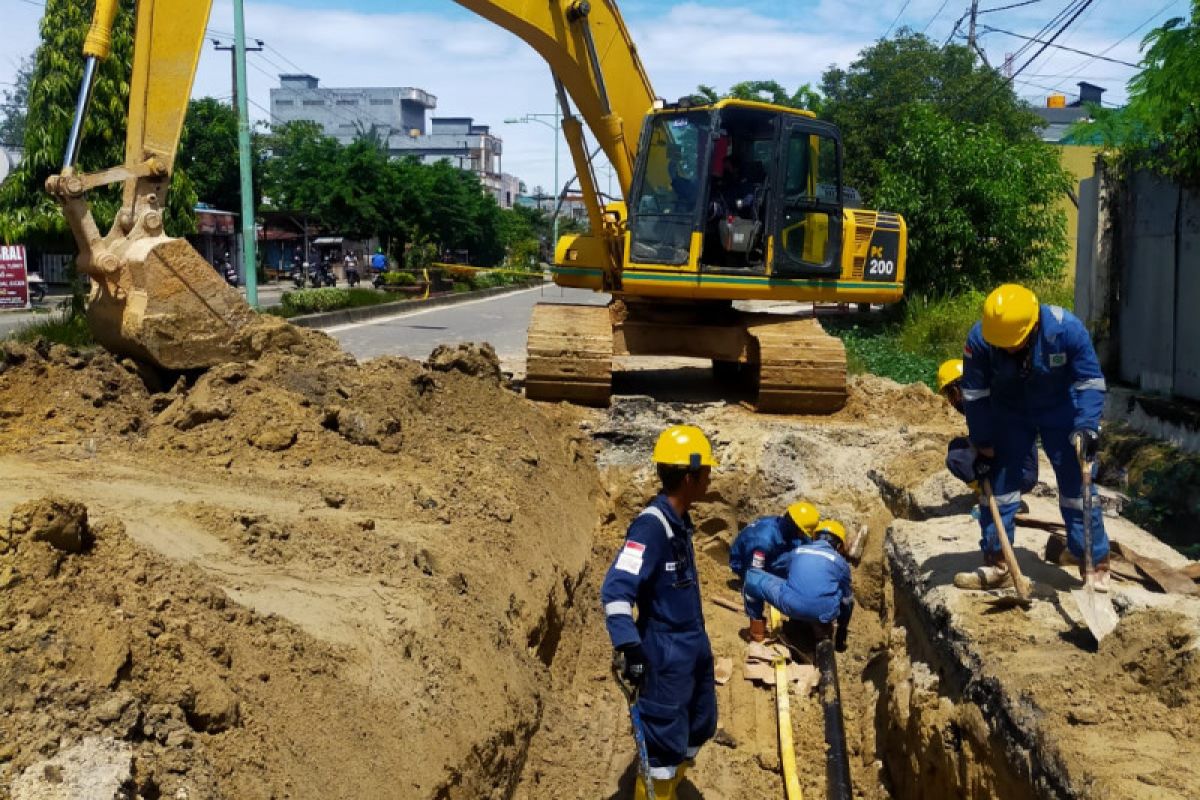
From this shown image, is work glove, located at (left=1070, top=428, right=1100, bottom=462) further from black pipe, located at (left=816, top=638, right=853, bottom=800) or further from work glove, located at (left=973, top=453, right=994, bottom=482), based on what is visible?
black pipe, located at (left=816, top=638, right=853, bottom=800)

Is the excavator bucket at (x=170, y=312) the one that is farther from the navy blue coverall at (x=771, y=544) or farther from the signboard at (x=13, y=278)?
the signboard at (x=13, y=278)

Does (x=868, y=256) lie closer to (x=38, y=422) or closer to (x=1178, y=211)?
(x=1178, y=211)

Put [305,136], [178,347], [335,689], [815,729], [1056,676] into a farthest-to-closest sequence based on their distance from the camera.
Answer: [305,136], [178,347], [815,729], [1056,676], [335,689]

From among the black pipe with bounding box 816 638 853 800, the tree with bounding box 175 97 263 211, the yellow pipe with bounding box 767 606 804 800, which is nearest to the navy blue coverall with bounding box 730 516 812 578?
the yellow pipe with bounding box 767 606 804 800

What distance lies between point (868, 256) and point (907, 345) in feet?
28.0

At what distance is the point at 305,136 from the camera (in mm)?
40031

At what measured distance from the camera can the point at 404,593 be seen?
5.02m

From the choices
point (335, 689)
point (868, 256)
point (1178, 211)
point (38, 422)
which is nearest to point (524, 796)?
point (335, 689)

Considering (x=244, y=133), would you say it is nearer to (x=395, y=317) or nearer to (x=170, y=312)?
(x=395, y=317)

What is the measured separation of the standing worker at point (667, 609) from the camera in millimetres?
4348

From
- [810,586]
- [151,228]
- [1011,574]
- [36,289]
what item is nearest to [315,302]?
[36,289]

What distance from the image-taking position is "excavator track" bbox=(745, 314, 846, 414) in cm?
1010

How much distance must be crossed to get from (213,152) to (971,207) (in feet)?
106

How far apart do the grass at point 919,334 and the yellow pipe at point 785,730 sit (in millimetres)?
8461
